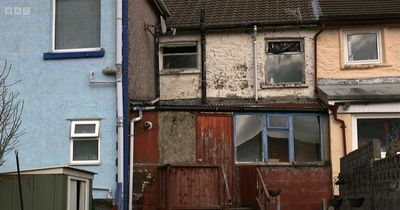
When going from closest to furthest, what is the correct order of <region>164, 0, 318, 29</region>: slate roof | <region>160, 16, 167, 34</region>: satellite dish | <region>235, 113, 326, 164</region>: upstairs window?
<region>235, 113, 326, 164</region>: upstairs window < <region>160, 16, 167, 34</region>: satellite dish < <region>164, 0, 318, 29</region>: slate roof

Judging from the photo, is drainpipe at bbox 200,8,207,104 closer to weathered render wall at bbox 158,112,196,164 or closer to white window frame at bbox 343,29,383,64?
weathered render wall at bbox 158,112,196,164

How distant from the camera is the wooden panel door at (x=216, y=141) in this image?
50.9ft

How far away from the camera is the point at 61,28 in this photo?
14.7m

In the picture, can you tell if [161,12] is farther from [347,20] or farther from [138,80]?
[347,20]

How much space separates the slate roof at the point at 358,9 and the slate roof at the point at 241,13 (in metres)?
0.42

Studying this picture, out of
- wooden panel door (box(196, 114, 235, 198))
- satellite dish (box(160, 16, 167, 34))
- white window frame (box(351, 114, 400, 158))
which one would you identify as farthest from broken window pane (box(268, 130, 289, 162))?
satellite dish (box(160, 16, 167, 34))

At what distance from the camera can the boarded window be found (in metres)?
17.4

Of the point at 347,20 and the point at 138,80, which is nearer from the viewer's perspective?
the point at 138,80

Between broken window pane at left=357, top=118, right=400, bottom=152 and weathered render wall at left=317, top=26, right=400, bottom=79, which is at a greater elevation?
weathered render wall at left=317, top=26, right=400, bottom=79

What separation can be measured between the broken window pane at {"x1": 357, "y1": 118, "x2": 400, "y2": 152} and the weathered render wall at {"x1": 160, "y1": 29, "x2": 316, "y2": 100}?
6.26 feet

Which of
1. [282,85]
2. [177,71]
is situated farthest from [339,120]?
[177,71]

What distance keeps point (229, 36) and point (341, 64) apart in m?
→ 3.24

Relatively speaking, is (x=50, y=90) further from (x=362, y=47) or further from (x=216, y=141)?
(x=362, y=47)

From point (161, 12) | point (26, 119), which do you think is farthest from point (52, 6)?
point (161, 12)
